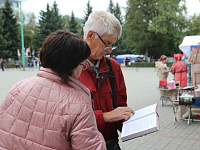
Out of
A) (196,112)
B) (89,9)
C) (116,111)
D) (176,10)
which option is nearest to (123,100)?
(116,111)

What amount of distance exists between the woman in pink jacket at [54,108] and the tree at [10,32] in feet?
163

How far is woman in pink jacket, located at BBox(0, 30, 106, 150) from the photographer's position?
1.33 meters

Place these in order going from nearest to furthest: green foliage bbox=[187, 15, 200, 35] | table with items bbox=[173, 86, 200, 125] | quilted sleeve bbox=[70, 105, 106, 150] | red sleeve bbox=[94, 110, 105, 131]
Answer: quilted sleeve bbox=[70, 105, 106, 150]
red sleeve bbox=[94, 110, 105, 131]
table with items bbox=[173, 86, 200, 125]
green foliage bbox=[187, 15, 200, 35]

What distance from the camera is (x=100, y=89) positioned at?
7.07ft

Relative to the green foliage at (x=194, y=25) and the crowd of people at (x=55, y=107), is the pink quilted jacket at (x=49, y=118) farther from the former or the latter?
the green foliage at (x=194, y=25)

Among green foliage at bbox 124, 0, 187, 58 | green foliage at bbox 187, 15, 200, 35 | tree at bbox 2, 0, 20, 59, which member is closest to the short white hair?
green foliage at bbox 124, 0, 187, 58

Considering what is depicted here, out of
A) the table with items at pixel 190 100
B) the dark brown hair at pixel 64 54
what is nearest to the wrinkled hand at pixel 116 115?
the dark brown hair at pixel 64 54

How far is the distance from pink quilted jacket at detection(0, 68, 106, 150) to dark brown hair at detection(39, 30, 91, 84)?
46 mm

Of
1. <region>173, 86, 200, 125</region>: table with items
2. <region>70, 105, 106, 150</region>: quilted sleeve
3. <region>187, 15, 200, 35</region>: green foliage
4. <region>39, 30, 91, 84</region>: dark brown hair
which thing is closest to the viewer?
<region>70, 105, 106, 150</region>: quilted sleeve

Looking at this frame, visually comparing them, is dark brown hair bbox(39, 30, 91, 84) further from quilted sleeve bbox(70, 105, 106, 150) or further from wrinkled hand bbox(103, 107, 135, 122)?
wrinkled hand bbox(103, 107, 135, 122)

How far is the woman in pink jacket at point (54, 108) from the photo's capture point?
1327 mm

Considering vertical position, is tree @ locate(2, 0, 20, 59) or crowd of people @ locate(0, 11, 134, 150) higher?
tree @ locate(2, 0, 20, 59)

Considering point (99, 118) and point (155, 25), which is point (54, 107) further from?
point (155, 25)

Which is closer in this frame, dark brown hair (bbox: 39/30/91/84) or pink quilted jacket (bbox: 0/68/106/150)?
pink quilted jacket (bbox: 0/68/106/150)
